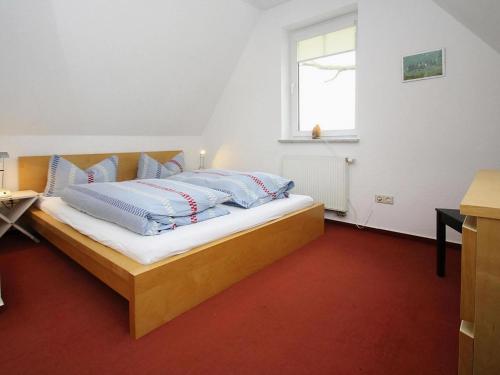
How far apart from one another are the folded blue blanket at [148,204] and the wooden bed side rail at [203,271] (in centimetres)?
26

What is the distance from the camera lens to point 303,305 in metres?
1.76

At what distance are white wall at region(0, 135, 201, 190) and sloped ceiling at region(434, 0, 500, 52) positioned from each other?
3.25 metres

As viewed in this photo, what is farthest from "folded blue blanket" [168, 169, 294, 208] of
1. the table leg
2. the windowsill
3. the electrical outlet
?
the table leg

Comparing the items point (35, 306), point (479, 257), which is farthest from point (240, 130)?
point (479, 257)

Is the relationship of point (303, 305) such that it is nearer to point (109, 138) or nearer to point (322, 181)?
point (322, 181)

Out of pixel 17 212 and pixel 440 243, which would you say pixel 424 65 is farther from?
pixel 17 212

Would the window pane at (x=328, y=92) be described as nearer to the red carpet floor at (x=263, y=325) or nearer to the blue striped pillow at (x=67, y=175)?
the red carpet floor at (x=263, y=325)

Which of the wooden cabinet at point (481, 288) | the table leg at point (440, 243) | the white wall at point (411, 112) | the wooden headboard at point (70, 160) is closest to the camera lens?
the wooden cabinet at point (481, 288)

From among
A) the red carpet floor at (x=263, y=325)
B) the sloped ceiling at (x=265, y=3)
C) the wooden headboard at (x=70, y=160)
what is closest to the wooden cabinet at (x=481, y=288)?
the red carpet floor at (x=263, y=325)

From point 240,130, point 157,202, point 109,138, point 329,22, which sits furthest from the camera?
point 240,130

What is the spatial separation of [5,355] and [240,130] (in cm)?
323

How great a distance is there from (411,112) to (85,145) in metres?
3.35

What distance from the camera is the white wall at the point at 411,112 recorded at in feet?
7.92

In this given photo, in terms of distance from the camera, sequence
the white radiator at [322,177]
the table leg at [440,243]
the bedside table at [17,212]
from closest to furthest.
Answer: the table leg at [440,243]
the bedside table at [17,212]
the white radiator at [322,177]
